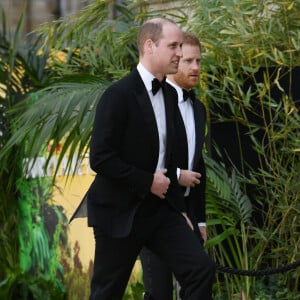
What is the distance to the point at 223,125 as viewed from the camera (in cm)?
708

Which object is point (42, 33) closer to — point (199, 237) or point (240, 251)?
point (240, 251)

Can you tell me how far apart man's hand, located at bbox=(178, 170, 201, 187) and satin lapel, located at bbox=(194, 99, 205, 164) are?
0.54ft

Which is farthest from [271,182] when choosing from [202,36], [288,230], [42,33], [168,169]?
[42,33]

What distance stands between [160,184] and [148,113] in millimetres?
346

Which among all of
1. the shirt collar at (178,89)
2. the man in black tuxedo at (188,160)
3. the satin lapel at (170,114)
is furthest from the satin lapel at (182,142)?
the shirt collar at (178,89)

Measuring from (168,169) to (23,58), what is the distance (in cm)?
400

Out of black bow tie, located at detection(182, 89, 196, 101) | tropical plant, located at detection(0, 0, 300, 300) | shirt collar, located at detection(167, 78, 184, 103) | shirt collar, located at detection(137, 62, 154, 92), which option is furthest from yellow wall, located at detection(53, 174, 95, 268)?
shirt collar, located at detection(137, 62, 154, 92)

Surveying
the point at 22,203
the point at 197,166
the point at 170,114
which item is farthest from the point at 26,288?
the point at 170,114

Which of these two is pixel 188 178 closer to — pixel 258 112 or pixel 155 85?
pixel 155 85

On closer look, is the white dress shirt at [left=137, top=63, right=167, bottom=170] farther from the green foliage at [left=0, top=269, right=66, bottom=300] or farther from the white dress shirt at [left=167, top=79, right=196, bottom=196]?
the green foliage at [left=0, top=269, right=66, bottom=300]

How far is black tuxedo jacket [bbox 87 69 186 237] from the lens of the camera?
500 cm

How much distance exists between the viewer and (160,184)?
503 cm

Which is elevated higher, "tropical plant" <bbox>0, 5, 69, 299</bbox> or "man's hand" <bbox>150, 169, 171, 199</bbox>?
"man's hand" <bbox>150, 169, 171, 199</bbox>

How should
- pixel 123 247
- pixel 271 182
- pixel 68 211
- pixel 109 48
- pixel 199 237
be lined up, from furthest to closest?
pixel 68 211
pixel 109 48
pixel 271 182
pixel 199 237
pixel 123 247
